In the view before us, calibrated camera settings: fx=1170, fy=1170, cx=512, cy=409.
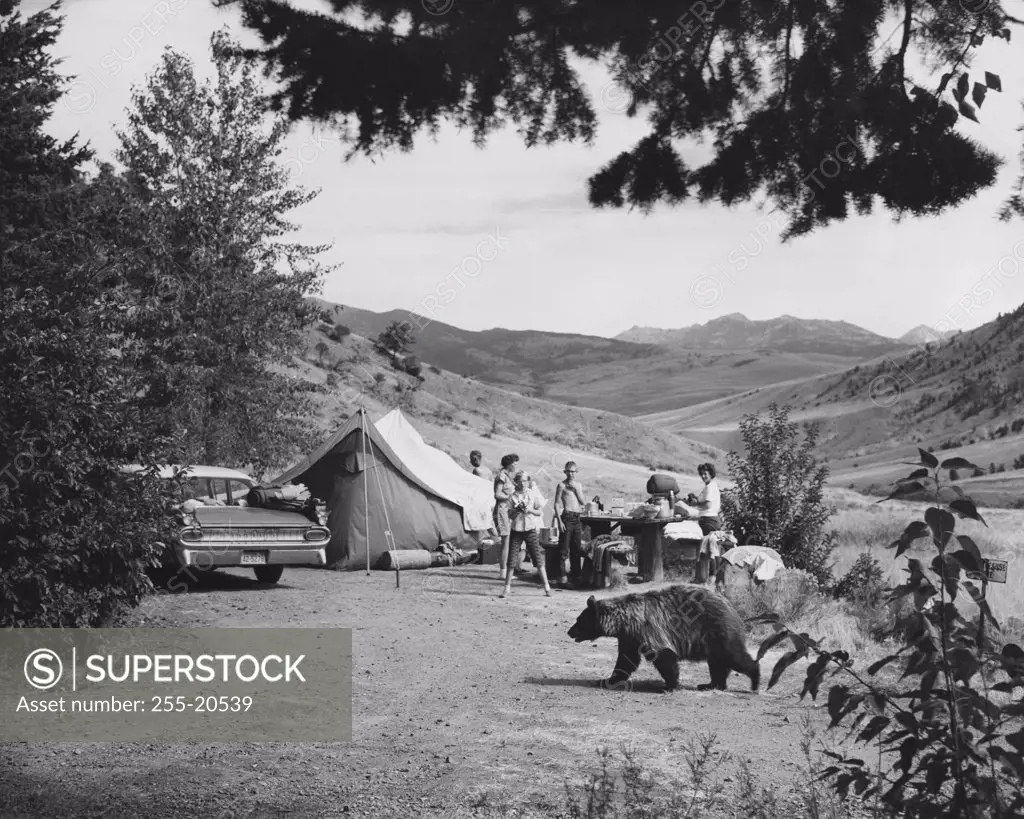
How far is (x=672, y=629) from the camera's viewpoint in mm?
8750

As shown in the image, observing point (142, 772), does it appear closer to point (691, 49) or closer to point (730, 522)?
point (691, 49)

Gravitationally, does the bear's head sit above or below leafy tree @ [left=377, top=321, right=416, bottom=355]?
below

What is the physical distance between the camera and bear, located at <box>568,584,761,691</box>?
342 inches

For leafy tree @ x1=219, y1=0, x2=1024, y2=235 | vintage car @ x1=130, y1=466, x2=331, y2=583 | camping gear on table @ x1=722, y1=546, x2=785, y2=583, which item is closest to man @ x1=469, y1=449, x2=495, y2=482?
vintage car @ x1=130, y1=466, x2=331, y2=583

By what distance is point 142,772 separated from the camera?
6.24m

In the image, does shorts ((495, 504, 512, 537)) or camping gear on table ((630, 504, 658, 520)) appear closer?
shorts ((495, 504, 512, 537))

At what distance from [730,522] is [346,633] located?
23.2 ft

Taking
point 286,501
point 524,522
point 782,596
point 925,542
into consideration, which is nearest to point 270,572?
point 286,501

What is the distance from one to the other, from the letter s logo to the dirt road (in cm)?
144

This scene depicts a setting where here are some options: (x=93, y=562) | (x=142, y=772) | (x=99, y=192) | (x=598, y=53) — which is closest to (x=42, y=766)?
(x=142, y=772)

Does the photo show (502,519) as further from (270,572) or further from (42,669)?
(42,669)

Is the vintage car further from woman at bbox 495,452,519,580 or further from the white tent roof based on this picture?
the white tent roof

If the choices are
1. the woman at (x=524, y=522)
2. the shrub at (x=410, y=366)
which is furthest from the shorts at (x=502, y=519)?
the shrub at (x=410, y=366)

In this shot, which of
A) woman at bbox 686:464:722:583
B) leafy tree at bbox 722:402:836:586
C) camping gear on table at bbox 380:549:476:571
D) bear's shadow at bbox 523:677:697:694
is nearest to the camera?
Result: bear's shadow at bbox 523:677:697:694
